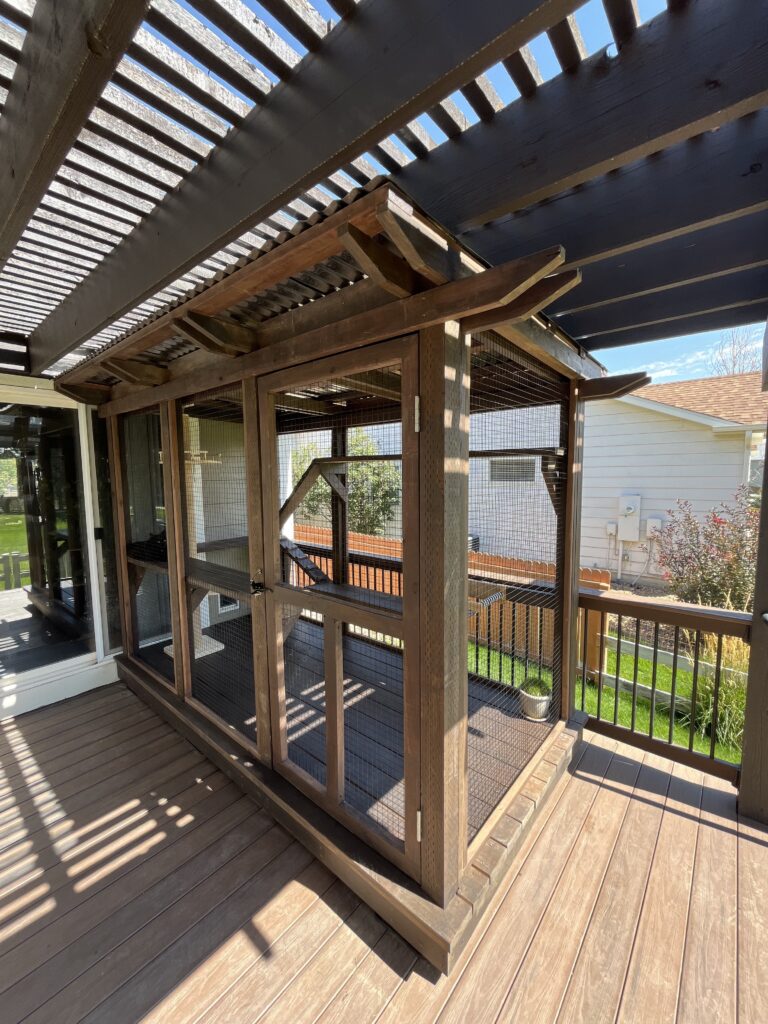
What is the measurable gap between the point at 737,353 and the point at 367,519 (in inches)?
348

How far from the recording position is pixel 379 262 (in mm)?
1271

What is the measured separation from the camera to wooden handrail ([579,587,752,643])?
88.2 inches

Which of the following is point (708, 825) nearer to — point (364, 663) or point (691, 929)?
point (691, 929)

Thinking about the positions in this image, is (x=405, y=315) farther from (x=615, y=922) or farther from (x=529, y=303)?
(x=615, y=922)

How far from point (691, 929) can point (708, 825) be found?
65 centimetres

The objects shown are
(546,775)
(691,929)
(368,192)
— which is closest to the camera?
(368,192)

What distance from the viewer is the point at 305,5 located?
86 centimetres

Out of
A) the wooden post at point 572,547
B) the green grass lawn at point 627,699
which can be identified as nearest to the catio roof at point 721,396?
the green grass lawn at point 627,699

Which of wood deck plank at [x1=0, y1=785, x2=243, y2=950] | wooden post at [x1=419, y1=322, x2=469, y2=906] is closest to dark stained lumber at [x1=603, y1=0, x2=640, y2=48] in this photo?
wooden post at [x1=419, y1=322, x2=469, y2=906]

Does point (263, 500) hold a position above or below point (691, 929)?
above

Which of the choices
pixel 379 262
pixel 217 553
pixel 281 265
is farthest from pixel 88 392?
pixel 379 262

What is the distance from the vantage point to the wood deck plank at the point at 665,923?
1.41 m

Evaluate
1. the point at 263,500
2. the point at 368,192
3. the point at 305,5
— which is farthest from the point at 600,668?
the point at 305,5

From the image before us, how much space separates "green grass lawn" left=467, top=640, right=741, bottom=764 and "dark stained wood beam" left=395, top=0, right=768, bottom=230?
2591 mm
